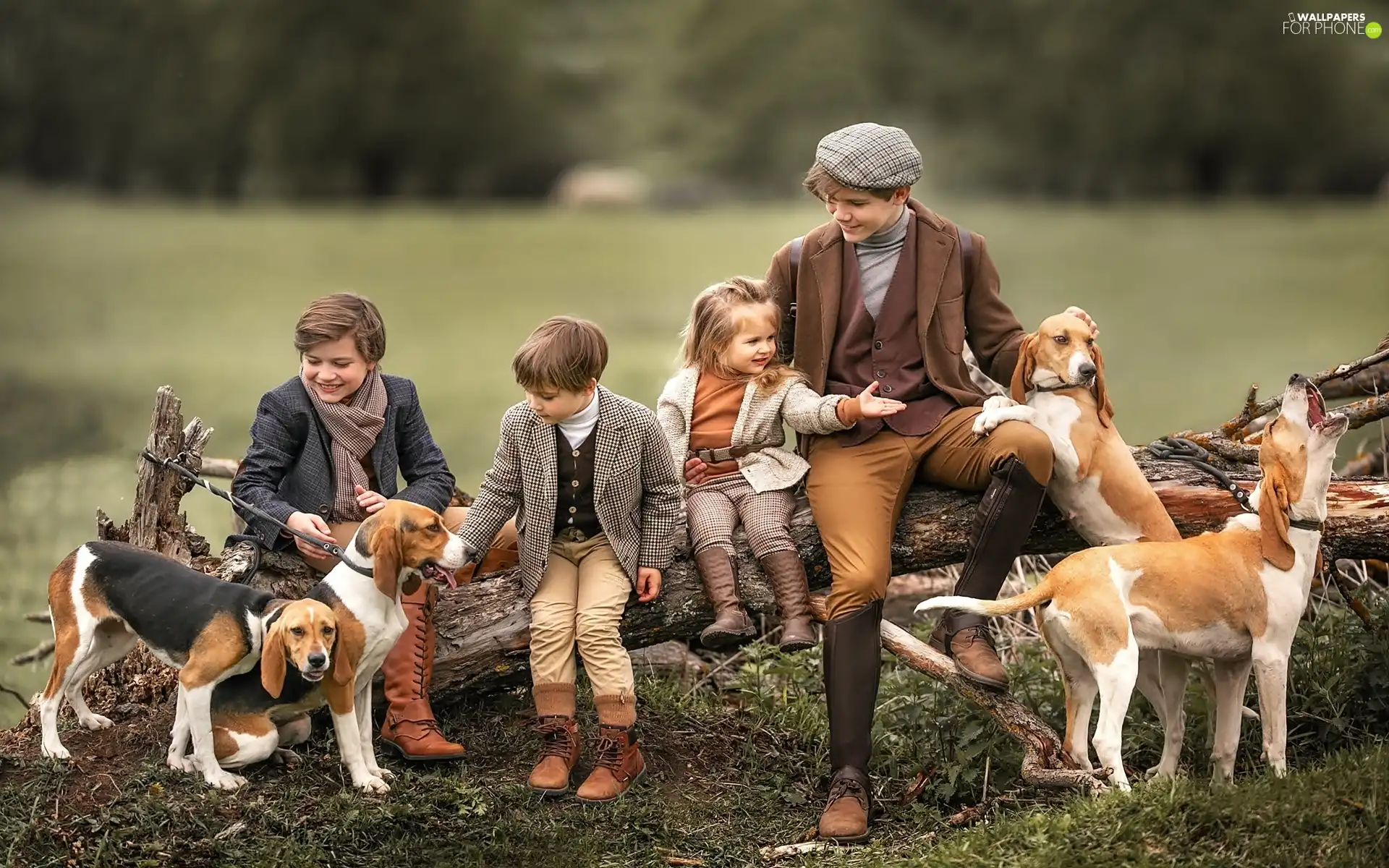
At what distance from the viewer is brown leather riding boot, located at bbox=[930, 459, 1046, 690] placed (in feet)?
17.1

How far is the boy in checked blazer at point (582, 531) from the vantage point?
202 inches

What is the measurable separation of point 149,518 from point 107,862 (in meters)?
1.71

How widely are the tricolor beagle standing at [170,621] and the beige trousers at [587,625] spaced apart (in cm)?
88

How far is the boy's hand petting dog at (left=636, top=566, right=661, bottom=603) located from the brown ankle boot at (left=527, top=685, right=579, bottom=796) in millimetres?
468

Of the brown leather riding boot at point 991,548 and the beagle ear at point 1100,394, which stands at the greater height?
the beagle ear at point 1100,394

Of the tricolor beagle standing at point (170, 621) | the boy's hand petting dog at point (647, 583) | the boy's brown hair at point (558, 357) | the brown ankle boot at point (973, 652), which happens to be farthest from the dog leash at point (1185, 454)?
the tricolor beagle standing at point (170, 621)

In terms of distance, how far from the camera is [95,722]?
538 cm

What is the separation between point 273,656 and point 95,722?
1.21m

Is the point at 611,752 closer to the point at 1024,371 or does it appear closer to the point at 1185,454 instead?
the point at 1024,371

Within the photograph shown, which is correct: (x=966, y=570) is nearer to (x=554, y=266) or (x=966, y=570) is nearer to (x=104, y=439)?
(x=104, y=439)

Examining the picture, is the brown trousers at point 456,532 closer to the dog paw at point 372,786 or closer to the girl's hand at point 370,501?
the girl's hand at point 370,501

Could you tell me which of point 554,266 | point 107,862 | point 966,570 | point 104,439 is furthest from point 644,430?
point 554,266

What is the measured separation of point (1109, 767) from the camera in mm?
4660

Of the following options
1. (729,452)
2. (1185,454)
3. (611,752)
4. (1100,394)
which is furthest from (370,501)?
(1185,454)
